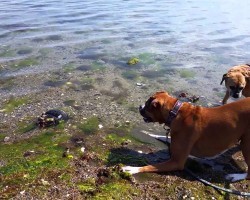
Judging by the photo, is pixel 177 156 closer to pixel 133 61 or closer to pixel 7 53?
pixel 133 61

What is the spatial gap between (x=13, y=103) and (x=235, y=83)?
609 cm

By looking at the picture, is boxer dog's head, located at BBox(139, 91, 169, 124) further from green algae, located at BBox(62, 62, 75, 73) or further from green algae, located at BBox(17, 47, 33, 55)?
green algae, located at BBox(17, 47, 33, 55)

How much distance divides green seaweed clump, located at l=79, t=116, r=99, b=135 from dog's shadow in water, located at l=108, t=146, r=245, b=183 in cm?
100

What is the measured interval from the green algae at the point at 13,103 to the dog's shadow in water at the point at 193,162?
3.44 metres

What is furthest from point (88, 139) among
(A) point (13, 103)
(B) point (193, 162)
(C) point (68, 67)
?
(C) point (68, 67)

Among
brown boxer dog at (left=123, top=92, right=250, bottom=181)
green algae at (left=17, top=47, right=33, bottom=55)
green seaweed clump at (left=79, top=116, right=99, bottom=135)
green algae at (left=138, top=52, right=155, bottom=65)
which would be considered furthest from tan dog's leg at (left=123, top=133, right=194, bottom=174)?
green algae at (left=17, top=47, right=33, bottom=55)

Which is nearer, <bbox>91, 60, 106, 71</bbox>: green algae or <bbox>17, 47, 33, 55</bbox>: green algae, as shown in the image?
<bbox>91, 60, 106, 71</bbox>: green algae

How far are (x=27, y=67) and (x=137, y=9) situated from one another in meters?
14.1

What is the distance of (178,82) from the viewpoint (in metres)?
10.9

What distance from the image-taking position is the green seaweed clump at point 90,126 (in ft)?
24.7

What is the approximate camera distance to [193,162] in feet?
21.2

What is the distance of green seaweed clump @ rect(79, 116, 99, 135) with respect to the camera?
7.52 m

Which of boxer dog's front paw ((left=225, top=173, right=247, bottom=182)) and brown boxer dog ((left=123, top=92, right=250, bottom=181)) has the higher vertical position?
brown boxer dog ((left=123, top=92, right=250, bottom=181))

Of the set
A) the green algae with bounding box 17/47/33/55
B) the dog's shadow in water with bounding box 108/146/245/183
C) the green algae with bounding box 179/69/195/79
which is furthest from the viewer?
the green algae with bounding box 17/47/33/55
